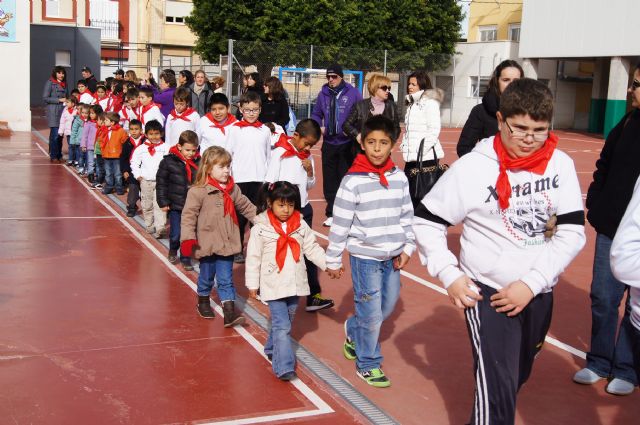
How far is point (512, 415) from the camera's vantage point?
11.0 feet

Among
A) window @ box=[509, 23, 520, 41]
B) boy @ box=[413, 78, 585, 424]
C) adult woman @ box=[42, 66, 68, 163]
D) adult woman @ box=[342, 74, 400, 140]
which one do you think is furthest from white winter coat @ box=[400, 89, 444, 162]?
window @ box=[509, 23, 520, 41]

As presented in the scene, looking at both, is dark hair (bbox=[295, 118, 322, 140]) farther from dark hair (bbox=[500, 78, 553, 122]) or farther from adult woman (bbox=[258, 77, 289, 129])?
adult woman (bbox=[258, 77, 289, 129])

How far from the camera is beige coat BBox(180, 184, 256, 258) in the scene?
6477 millimetres

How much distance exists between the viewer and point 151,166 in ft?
32.6

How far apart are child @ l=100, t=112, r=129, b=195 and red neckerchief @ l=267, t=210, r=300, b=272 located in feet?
24.8

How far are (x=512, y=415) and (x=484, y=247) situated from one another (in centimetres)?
72

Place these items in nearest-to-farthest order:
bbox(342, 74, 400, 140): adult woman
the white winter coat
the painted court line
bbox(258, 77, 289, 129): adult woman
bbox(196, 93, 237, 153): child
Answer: the painted court line
bbox(196, 93, 237, 153): child
the white winter coat
bbox(342, 74, 400, 140): adult woman
bbox(258, 77, 289, 129): adult woman

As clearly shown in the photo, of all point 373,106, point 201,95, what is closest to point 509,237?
point 373,106

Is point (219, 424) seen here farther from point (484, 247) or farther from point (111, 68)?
point (111, 68)

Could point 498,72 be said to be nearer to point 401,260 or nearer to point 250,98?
point 401,260

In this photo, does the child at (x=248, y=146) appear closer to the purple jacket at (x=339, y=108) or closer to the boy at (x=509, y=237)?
the purple jacket at (x=339, y=108)

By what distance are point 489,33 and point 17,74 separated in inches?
1117

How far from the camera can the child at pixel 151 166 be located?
9945 mm

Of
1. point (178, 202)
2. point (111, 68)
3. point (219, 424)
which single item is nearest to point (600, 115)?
point (111, 68)
